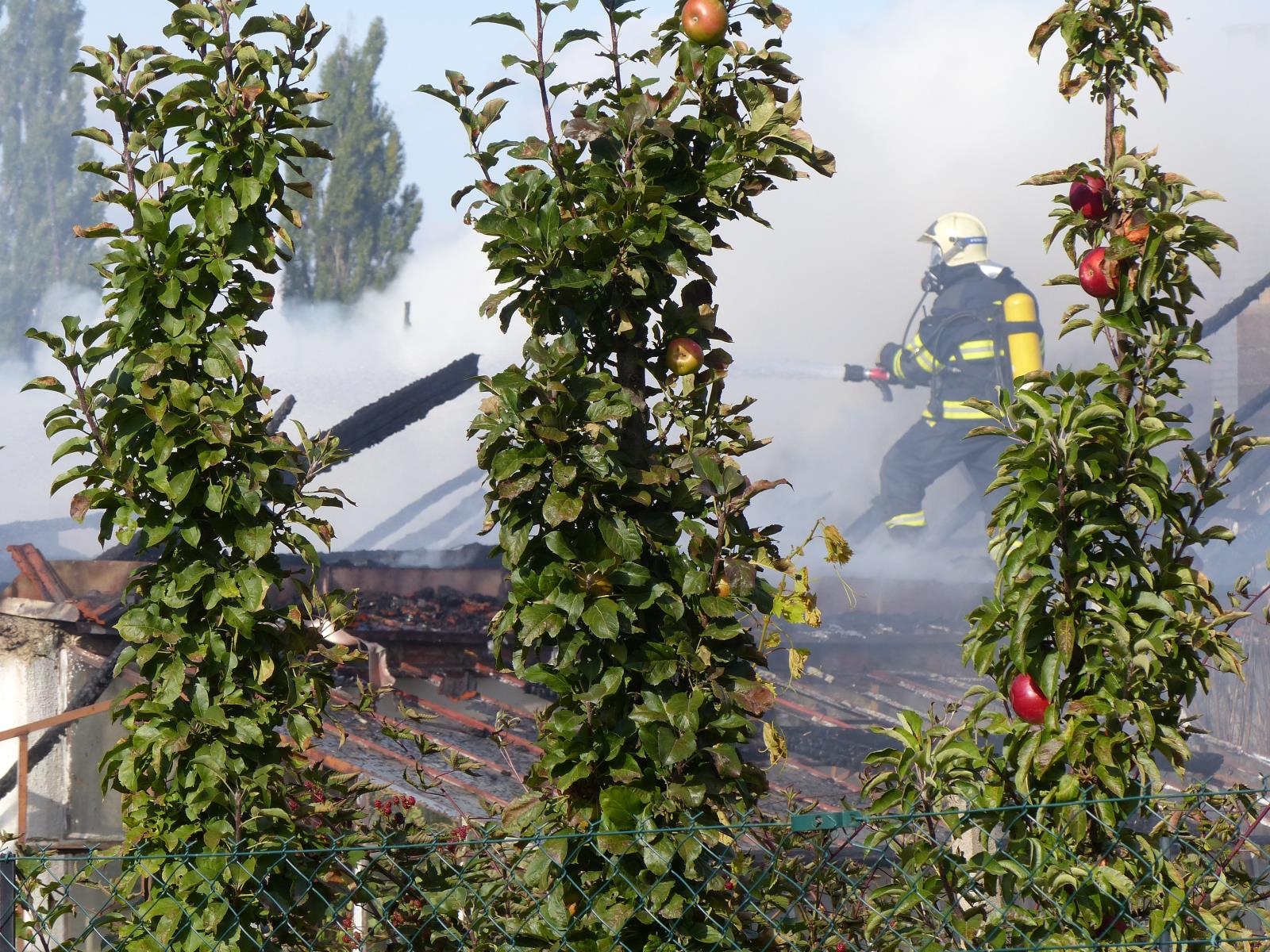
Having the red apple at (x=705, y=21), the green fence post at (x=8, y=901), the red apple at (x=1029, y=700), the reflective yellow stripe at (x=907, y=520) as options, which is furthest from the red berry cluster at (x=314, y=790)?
the reflective yellow stripe at (x=907, y=520)

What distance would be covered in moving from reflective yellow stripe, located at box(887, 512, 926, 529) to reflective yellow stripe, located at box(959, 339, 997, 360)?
2.45 metres

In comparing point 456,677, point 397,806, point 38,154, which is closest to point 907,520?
point 456,677

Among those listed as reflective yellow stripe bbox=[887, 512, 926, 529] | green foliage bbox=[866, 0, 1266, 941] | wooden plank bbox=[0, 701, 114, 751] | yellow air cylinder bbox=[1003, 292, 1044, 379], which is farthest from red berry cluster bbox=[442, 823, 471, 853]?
reflective yellow stripe bbox=[887, 512, 926, 529]

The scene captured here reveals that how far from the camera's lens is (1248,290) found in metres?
22.7

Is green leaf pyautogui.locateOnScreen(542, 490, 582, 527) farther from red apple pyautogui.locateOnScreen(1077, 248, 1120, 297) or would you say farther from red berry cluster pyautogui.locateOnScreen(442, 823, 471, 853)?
red apple pyautogui.locateOnScreen(1077, 248, 1120, 297)

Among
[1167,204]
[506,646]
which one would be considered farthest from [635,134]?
[506,646]

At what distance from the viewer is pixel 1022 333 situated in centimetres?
1842

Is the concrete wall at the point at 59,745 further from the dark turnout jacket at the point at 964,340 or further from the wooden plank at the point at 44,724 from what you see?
the dark turnout jacket at the point at 964,340

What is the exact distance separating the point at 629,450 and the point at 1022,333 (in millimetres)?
16576

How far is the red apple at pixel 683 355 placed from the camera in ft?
9.32

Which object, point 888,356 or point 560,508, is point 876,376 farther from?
point 560,508

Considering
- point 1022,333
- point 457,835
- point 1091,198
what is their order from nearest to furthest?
point 1091,198
point 457,835
point 1022,333

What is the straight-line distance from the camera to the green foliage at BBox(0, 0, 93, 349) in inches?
1275

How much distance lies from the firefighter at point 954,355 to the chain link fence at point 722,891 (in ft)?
52.4
